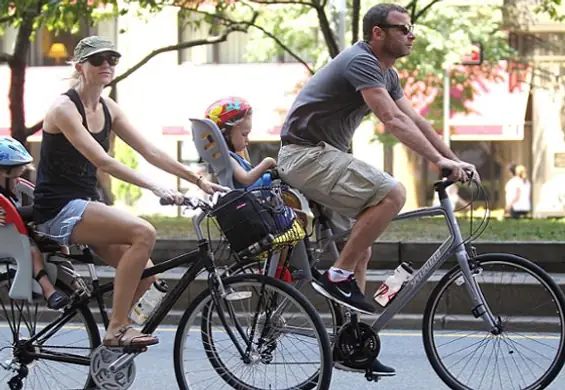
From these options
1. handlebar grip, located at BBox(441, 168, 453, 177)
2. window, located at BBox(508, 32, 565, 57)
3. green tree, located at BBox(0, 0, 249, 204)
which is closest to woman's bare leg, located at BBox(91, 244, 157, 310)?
handlebar grip, located at BBox(441, 168, 453, 177)

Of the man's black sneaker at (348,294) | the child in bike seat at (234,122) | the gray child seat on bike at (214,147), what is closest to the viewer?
the man's black sneaker at (348,294)

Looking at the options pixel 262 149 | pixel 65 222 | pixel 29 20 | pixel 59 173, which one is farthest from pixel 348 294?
pixel 262 149

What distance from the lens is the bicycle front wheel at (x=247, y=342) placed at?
15.9 ft

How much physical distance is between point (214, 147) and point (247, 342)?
113 centimetres

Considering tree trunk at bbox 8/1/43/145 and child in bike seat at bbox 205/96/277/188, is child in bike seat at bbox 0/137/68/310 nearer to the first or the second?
child in bike seat at bbox 205/96/277/188

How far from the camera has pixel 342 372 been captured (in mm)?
6566

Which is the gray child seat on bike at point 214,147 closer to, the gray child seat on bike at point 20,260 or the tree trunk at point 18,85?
the gray child seat on bike at point 20,260

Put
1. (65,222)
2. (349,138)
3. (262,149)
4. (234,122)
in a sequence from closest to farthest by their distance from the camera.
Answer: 1. (65,222)
2. (349,138)
3. (234,122)
4. (262,149)

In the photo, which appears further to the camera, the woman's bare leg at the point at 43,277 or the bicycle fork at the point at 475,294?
the bicycle fork at the point at 475,294

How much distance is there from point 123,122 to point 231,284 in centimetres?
95

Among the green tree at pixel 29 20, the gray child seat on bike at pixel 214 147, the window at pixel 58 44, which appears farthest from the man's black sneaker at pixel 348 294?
the window at pixel 58 44

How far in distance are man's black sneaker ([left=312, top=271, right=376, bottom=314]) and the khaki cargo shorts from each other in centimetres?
33

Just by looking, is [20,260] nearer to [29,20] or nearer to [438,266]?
[438,266]

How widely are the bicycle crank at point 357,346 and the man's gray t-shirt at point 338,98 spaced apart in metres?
0.89
